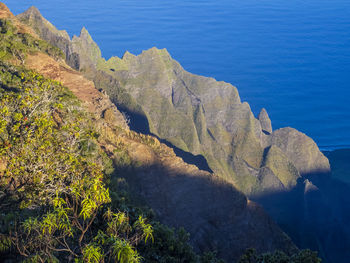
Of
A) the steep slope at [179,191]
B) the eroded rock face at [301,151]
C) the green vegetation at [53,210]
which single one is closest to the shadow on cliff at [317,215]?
the eroded rock face at [301,151]

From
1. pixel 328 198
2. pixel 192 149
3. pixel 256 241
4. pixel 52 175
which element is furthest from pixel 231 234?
pixel 328 198

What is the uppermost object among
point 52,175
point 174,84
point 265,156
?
point 174,84

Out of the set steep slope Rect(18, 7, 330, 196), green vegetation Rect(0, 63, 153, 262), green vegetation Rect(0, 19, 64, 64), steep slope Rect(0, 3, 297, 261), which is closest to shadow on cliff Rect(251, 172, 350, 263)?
steep slope Rect(18, 7, 330, 196)

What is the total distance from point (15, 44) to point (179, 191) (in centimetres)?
2323

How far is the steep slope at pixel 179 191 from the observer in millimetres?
31672

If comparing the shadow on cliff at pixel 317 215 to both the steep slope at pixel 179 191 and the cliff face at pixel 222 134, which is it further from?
the steep slope at pixel 179 191

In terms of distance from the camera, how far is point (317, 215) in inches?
5822

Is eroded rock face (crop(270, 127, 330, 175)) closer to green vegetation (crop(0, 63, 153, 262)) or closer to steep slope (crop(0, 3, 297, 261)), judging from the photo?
steep slope (crop(0, 3, 297, 261))

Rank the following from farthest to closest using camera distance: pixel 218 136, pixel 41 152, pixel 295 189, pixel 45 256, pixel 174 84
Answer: pixel 174 84
pixel 218 136
pixel 295 189
pixel 41 152
pixel 45 256

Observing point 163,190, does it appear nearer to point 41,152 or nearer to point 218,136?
point 41,152

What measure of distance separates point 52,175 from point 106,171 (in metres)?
12.5

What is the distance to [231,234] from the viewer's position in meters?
33.6

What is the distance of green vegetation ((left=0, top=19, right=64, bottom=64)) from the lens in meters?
33.6

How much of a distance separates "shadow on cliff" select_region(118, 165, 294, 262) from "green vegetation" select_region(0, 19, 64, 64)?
16703 mm
